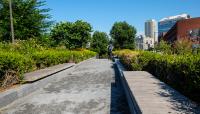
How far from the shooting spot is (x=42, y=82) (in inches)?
475

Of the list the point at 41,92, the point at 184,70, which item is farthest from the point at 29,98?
the point at 184,70

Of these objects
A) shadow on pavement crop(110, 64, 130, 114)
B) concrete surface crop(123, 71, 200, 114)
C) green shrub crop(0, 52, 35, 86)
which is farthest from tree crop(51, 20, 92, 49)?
concrete surface crop(123, 71, 200, 114)

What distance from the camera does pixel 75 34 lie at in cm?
5347

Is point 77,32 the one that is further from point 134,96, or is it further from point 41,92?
point 134,96

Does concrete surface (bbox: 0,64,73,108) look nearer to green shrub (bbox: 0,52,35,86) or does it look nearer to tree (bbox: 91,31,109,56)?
green shrub (bbox: 0,52,35,86)

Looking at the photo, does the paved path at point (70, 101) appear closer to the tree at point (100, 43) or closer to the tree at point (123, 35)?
the tree at point (123, 35)

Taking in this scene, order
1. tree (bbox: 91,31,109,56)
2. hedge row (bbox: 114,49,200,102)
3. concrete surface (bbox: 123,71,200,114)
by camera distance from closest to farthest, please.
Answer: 1. concrete surface (bbox: 123,71,200,114)
2. hedge row (bbox: 114,49,200,102)
3. tree (bbox: 91,31,109,56)

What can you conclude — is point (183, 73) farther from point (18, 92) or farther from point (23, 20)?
point (23, 20)

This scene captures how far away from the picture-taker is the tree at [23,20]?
111ft

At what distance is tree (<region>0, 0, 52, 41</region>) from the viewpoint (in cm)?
3375

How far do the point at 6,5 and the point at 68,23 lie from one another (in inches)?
884

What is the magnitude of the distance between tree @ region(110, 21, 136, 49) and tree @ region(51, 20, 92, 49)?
73.2ft

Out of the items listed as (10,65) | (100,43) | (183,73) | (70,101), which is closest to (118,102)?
(70,101)

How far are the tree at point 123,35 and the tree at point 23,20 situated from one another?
138 feet
